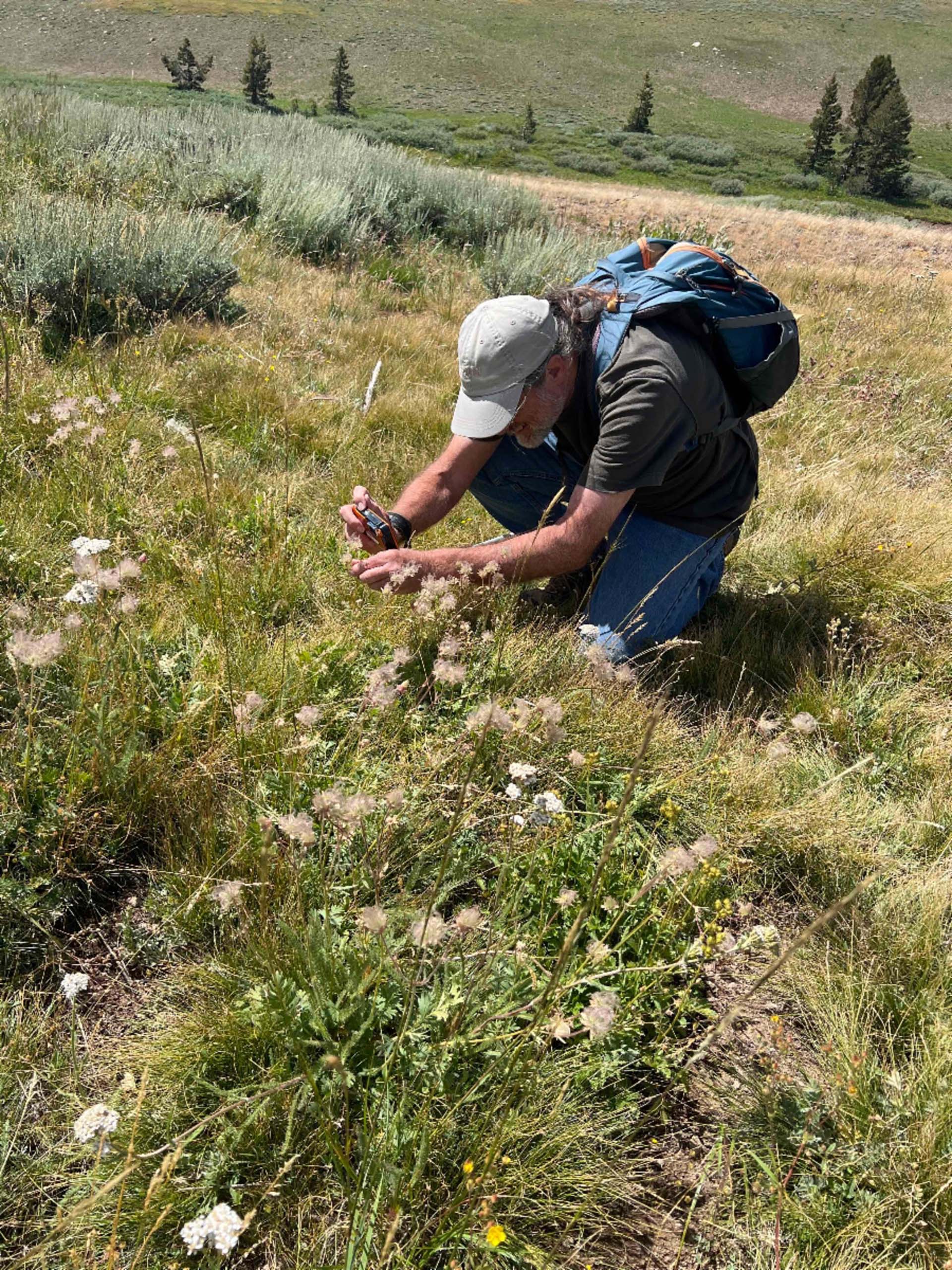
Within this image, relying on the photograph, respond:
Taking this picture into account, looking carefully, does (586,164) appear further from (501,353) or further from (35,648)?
(35,648)

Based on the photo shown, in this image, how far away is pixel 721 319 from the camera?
264 cm

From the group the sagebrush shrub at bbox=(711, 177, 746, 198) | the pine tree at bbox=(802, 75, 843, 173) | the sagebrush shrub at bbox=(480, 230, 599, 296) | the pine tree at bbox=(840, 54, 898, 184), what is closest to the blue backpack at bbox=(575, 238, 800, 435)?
the sagebrush shrub at bbox=(480, 230, 599, 296)

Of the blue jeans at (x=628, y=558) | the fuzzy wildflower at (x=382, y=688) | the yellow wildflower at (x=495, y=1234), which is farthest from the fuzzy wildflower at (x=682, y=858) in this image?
the blue jeans at (x=628, y=558)

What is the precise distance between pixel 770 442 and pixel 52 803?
15.8 ft

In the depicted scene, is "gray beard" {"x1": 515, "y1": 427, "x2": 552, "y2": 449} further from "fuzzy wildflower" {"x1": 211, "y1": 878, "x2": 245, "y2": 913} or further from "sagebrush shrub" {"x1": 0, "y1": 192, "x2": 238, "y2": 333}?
"sagebrush shrub" {"x1": 0, "y1": 192, "x2": 238, "y2": 333}

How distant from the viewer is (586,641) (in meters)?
2.67

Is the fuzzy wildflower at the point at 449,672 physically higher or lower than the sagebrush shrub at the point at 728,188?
lower

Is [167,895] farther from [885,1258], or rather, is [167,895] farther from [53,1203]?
[885,1258]

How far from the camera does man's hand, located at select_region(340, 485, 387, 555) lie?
9.01ft

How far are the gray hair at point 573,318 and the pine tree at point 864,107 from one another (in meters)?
67.5

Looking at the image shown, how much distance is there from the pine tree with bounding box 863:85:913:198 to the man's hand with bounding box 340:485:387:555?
65.0m

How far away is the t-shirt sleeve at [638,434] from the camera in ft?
8.02

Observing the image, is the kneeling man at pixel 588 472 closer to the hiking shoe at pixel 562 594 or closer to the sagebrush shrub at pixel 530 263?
the hiking shoe at pixel 562 594

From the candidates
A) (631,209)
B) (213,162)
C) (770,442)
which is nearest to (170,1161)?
(770,442)
